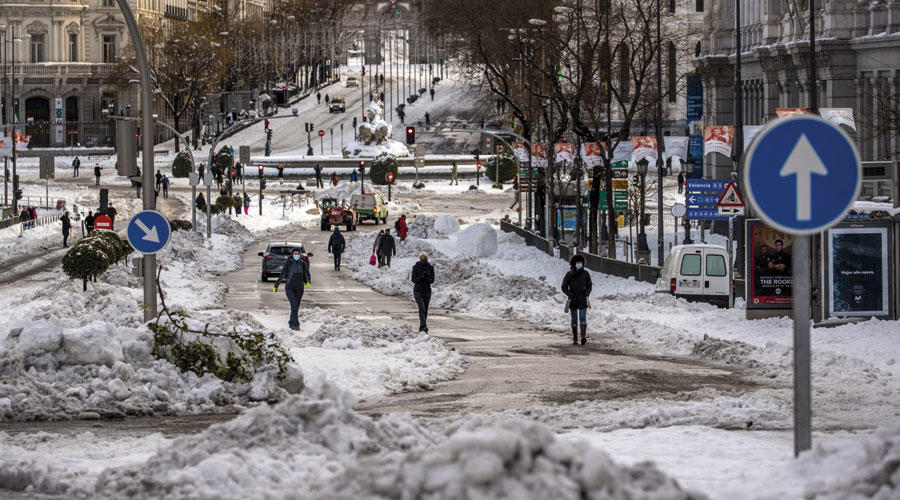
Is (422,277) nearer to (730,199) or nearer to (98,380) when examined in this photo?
(730,199)

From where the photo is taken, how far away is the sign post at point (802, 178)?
8523mm

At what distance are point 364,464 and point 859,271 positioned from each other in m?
17.2

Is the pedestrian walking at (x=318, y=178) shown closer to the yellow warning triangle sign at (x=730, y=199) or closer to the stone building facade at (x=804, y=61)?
the stone building facade at (x=804, y=61)

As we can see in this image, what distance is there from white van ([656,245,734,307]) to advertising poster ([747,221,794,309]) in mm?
6063

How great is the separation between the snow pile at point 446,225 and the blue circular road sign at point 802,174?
56878mm

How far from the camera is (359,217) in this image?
262 feet

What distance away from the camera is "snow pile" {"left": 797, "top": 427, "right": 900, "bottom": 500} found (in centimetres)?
803

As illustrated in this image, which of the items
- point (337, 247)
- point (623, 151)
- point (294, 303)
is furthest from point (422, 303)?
point (623, 151)

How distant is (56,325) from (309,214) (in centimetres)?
6895

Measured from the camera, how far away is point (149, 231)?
21.0 m

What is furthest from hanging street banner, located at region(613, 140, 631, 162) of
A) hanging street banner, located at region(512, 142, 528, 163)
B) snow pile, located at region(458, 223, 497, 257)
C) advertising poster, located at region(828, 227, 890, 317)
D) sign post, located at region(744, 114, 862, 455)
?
sign post, located at region(744, 114, 862, 455)

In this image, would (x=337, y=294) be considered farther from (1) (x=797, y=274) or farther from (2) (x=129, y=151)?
(1) (x=797, y=274)

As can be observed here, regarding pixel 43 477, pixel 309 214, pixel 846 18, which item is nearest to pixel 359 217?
pixel 309 214

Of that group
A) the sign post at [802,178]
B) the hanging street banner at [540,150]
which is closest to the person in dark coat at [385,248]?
the hanging street banner at [540,150]
